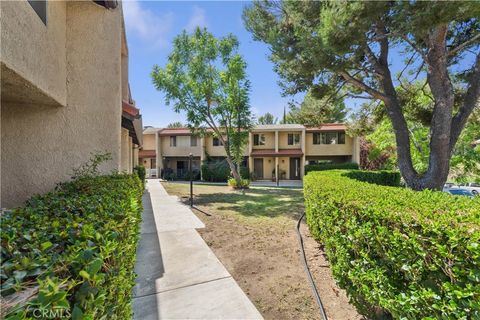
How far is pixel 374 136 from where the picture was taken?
16.6 m

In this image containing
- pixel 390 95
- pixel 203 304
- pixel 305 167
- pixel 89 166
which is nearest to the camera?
pixel 203 304

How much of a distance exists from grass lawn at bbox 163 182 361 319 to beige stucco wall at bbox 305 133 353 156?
18596 millimetres

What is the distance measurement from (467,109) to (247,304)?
10257mm

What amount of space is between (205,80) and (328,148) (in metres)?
16.2

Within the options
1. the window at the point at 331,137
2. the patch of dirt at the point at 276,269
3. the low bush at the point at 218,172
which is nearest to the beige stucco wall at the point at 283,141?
the window at the point at 331,137

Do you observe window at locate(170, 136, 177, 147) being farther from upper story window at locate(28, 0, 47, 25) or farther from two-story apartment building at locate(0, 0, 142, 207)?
upper story window at locate(28, 0, 47, 25)

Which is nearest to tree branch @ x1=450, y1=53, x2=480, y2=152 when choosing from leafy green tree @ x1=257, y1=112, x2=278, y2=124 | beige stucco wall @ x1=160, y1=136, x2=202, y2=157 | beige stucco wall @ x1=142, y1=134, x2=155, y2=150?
beige stucco wall @ x1=160, y1=136, x2=202, y2=157

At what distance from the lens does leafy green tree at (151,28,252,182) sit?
619 inches

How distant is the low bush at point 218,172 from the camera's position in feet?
83.4

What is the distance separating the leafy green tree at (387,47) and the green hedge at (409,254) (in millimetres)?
4851

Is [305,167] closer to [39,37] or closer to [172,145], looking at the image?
[172,145]

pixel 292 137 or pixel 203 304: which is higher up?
pixel 292 137

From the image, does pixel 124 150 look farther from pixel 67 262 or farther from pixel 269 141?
pixel 269 141

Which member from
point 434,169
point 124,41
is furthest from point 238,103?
point 434,169
